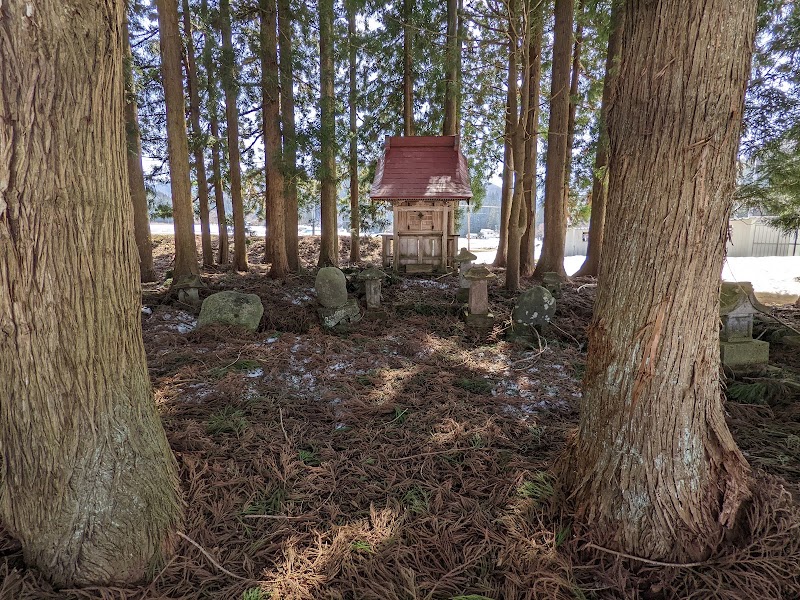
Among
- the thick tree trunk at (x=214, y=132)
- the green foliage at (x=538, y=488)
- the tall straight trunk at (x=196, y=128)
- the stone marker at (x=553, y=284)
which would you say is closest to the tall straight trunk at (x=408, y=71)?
the thick tree trunk at (x=214, y=132)

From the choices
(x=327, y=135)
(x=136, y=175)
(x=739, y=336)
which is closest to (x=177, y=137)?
(x=136, y=175)

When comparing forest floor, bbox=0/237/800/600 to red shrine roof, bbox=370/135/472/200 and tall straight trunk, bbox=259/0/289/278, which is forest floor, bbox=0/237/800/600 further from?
red shrine roof, bbox=370/135/472/200

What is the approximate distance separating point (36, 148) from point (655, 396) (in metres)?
3.06

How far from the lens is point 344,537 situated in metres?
2.29

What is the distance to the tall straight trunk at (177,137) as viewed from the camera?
7.85 metres

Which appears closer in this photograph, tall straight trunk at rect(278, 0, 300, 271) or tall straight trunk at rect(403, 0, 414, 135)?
tall straight trunk at rect(278, 0, 300, 271)

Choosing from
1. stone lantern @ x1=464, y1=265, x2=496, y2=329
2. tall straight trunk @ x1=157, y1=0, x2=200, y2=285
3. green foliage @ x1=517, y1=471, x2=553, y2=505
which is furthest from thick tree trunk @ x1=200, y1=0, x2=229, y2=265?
green foliage @ x1=517, y1=471, x2=553, y2=505

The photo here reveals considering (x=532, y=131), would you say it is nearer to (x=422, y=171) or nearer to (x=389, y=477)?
(x=422, y=171)

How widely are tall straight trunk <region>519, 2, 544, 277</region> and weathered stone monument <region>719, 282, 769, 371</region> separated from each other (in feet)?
18.6

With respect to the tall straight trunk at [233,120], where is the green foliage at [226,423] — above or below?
below

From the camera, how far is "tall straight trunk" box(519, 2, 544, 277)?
9.13m

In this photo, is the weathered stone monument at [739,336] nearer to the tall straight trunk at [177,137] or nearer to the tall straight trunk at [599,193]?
the tall straight trunk at [599,193]

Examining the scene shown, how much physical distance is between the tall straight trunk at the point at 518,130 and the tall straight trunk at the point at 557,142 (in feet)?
3.05

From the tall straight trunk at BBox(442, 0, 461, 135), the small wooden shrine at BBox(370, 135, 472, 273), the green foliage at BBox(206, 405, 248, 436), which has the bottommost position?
the green foliage at BBox(206, 405, 248, 436)
